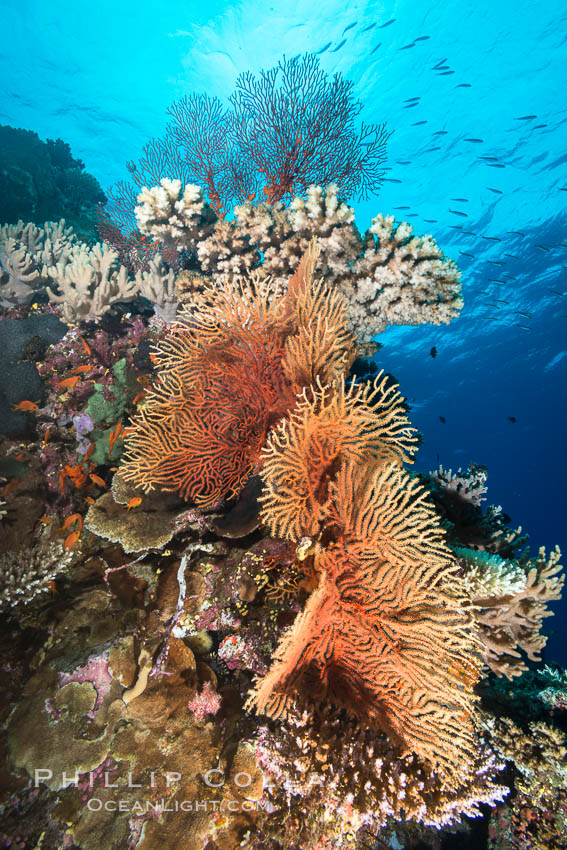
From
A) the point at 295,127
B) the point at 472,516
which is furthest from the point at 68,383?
the point at 295,127

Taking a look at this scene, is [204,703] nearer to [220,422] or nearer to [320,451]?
[320,451]

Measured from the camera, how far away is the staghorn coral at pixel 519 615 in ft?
11.3

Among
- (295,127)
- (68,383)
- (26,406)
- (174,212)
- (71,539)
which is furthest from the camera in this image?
(295,127)

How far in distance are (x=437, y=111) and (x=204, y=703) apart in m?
35.4

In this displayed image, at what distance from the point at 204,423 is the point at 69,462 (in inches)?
100

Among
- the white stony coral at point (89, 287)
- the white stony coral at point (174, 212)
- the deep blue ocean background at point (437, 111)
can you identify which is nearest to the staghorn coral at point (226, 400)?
the white stony coral at point (174, 212)

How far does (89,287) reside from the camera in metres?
5.97

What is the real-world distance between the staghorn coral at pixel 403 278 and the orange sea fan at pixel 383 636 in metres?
3.27

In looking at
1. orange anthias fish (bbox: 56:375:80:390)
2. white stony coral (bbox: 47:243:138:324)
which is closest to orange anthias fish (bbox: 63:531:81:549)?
orange anthias fish (bbox: 56:375:80:390)

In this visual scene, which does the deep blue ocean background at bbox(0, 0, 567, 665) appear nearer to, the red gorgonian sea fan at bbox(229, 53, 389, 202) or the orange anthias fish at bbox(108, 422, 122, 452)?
the red gorgonian sea fan at bbox(229, 53, 389, 202)

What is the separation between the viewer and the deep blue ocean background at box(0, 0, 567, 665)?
21266mm

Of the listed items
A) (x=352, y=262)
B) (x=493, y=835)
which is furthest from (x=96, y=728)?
(x=352, y=262)

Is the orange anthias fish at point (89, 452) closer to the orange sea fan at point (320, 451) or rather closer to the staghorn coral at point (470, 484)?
the orange sea fan at point (320, 451)

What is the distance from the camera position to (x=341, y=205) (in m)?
4.73
